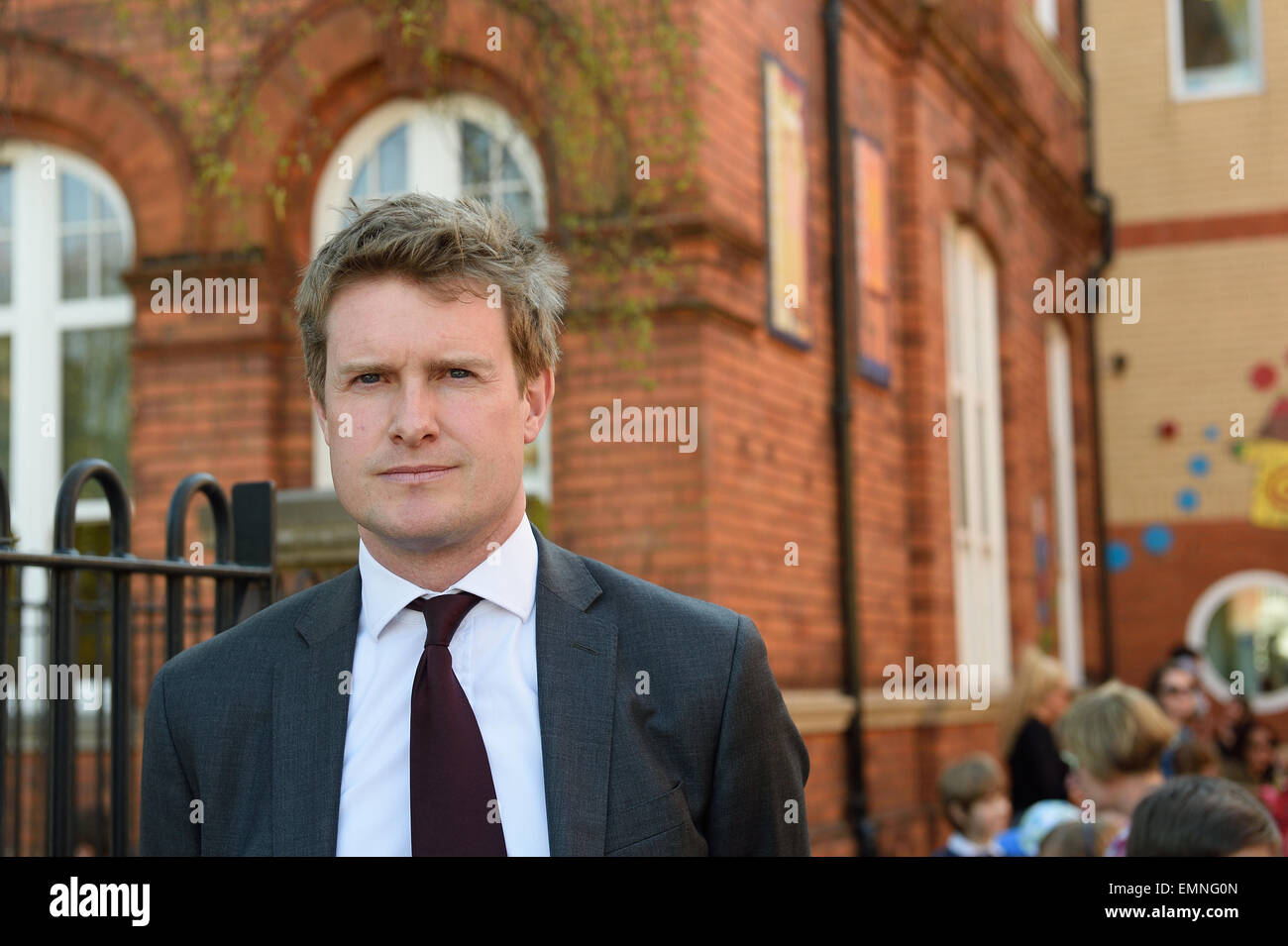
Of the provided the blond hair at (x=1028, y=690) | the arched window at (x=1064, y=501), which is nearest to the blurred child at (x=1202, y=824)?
the blond hair at (x=1028, y=690)

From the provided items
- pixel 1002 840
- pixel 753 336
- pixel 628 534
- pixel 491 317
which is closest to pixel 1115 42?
pixel 753 336

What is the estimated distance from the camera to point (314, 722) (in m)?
1.93

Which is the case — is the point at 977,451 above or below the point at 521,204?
below

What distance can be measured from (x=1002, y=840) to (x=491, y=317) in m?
4.06

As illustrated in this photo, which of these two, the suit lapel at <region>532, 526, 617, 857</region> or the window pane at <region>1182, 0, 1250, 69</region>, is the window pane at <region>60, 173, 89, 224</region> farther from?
the window pane at <region>1182, 0, 1250, 69</region>

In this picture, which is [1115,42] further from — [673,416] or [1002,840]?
[1002,840]

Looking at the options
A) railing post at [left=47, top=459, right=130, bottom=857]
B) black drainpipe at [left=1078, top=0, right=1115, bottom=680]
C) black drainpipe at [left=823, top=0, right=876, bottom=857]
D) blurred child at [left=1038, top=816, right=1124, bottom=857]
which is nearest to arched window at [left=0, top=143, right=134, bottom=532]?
black drainpipe at [left=823, top=0, right=876, bottom=857]

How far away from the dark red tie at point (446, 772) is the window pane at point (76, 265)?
723 centimetres

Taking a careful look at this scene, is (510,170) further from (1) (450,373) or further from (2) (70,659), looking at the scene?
(1) (450,373)

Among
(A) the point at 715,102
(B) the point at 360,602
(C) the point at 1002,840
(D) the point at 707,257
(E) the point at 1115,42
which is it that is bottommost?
(C) the point at 1002,840

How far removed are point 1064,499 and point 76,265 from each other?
9.92 metres

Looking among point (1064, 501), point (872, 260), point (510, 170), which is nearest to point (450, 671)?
point (510, 170)

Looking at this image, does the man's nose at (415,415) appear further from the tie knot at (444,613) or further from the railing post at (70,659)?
the railing post at (70,659)

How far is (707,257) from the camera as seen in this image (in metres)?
7.20
